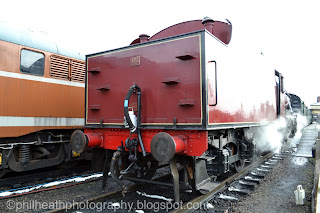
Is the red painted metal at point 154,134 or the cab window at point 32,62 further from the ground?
the cab window at point 32,62

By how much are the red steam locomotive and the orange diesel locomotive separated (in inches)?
60.7

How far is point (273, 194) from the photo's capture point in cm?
487

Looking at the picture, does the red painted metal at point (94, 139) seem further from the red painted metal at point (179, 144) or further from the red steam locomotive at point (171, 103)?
the red painted metal at point (179, 144)

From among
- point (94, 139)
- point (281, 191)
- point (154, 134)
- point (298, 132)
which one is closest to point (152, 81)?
point (154, 134)

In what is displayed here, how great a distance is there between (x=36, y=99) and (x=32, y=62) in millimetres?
920

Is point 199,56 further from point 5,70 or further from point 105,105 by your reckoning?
point 5,70

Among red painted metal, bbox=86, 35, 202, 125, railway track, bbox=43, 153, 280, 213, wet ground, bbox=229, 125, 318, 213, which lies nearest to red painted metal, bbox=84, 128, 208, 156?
red painted metal, bbox=86, 35, 202, 125

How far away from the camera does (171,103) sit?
3986 mm

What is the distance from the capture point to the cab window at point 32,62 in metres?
5.63

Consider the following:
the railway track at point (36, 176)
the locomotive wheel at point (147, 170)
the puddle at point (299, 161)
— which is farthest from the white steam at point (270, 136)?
the railway track at point (36, 176)

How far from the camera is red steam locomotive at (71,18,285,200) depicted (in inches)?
146

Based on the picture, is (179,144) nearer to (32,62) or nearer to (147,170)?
(147,170)

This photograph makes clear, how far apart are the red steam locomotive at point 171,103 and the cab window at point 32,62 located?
1.65 metres

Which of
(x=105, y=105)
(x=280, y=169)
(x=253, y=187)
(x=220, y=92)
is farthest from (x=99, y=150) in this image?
(x=280, y=169)
